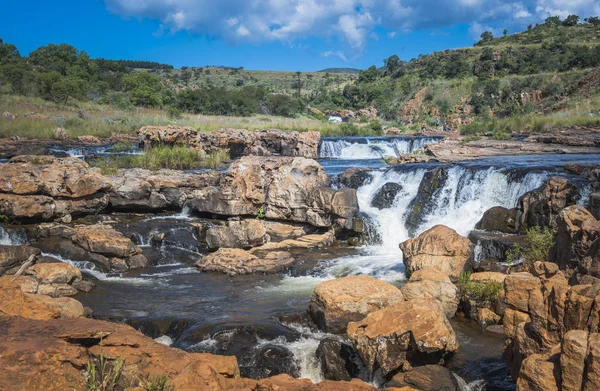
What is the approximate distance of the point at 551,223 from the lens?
11.0 meters

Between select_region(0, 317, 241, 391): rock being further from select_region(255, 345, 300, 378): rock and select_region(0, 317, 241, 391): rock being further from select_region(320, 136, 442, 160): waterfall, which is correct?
select_region(320, 136, 442, 160): waterfall

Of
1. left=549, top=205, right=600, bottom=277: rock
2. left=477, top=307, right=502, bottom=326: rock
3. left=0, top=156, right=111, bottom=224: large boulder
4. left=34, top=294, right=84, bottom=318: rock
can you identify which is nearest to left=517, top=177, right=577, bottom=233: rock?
left=549, top=205, right=600, bottom=277: rock

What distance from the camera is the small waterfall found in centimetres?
1150

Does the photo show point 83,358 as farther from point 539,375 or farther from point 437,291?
point 437,291

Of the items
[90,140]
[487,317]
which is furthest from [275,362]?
[90,140]

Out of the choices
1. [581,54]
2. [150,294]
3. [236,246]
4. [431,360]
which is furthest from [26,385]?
[581,54]

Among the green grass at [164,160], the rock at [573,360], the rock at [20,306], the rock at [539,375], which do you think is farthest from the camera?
the green grass at [164,160]

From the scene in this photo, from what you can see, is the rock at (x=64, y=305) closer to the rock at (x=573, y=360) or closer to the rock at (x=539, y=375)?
the rock at (x=539, y=375)

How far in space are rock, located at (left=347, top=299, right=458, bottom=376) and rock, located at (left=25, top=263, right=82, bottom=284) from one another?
5962mm

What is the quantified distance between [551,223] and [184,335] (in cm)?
838

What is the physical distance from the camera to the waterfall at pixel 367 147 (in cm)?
2611

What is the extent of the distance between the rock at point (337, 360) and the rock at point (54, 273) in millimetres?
5383

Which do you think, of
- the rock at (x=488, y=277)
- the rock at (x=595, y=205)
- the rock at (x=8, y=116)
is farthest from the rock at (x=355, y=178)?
the rock at (x=8, y=116)

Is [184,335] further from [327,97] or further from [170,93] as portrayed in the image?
[327,97]
